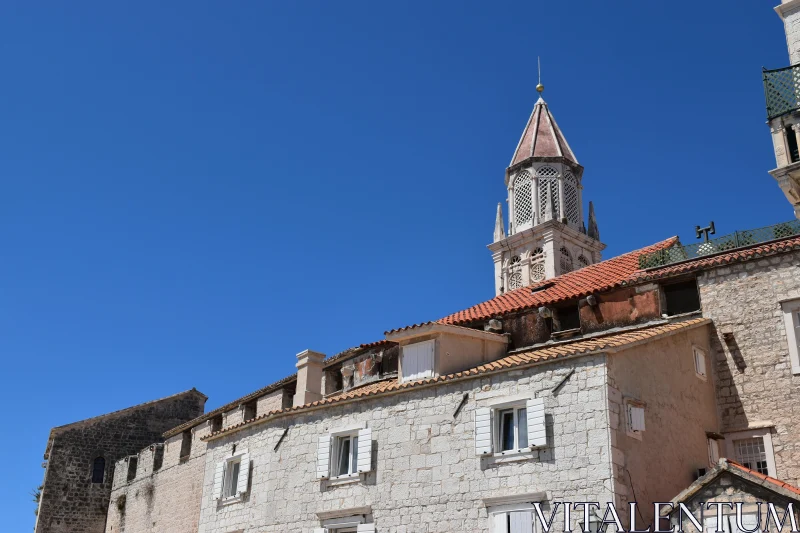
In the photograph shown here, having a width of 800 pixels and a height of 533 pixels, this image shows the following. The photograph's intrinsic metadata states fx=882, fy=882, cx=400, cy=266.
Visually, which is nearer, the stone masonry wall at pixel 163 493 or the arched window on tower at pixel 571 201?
the stone masonry wall at pixel 163 493

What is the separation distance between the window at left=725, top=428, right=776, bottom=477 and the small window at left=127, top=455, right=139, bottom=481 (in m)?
26.8

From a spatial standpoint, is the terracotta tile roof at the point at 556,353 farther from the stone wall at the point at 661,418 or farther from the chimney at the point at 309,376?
the chimney at the point at 309,376

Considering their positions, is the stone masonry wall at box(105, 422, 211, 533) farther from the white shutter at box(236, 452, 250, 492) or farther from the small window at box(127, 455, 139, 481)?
the white shutter at box(236, 452, 250, 492)

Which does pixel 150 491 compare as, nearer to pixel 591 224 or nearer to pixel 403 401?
pixel 403 401

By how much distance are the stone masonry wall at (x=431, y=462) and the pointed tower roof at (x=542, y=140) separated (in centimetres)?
4072

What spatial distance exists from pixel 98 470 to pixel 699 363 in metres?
29.8

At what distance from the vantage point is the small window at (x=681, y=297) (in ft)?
69.1

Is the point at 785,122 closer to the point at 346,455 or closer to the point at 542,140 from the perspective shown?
the point at 346,455

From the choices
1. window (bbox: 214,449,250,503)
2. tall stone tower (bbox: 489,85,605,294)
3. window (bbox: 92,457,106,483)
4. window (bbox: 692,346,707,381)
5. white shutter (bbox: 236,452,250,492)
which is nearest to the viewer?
window (bbox: 692,346,707,381)

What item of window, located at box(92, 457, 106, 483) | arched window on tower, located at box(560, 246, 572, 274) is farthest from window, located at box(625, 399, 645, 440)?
arched window on tower, located at box(560, 246, 572, 274)

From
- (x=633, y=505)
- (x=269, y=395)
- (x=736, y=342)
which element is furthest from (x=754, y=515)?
(x=269, y=395)

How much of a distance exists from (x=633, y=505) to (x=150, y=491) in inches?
995

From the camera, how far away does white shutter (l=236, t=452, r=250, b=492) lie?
71.8 feet

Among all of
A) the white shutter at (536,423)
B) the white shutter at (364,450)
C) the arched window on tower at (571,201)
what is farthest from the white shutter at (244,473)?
the arched window on tower at (571,201)
